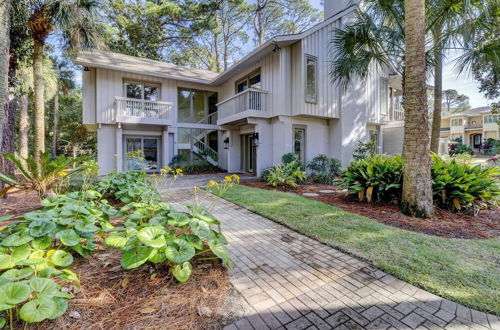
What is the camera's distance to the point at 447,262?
2707 mm

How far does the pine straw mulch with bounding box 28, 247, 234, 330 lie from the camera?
1.76 metres

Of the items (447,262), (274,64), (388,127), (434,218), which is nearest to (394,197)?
(434,218)

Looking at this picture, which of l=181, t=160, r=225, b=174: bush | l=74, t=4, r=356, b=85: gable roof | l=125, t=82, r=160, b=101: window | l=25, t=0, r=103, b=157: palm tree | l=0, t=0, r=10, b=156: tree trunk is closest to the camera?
l=0, t=0, r=10, b=156: tree trunk

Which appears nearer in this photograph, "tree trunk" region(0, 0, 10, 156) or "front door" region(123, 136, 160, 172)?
"tree trunk" region(0, 0, 10, 156)

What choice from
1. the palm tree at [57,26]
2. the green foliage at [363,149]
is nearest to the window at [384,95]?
the green foliage at [363,149]

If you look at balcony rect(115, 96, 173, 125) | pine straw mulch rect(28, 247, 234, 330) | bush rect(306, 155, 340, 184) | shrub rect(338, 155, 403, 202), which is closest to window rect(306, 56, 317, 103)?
bush rect(306, 155, 340, 184)

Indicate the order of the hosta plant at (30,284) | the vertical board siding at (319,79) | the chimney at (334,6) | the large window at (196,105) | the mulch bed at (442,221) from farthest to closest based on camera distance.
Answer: the large window at (196,105)
the chimney at (334,6)
the vertical board siding at (319,79)
the mulch bed at (442,221)
the hosta plant at (30,284)

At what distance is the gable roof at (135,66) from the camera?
1053cm

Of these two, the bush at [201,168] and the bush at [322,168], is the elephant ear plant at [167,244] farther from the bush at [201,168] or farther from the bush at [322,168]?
the bush at [201,168]

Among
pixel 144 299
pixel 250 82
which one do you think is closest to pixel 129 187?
pixel 144 299

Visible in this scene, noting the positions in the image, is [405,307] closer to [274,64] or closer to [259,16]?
[274,64]

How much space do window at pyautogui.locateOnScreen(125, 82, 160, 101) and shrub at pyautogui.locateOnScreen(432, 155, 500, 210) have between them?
13166 mm

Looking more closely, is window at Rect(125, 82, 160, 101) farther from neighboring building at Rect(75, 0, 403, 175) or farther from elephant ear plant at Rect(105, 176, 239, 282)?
elephant ear plant at Rect(105, 176, 239, 282)

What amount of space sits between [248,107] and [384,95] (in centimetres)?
881
